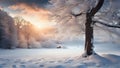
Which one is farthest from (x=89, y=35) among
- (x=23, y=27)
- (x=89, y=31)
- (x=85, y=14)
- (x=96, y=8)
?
(x=23, y=27)

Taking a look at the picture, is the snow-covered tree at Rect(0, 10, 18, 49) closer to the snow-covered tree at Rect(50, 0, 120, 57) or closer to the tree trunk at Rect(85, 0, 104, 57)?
the snow-covered tree at Rect(50, 0, 120, 57)

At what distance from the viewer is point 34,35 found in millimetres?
58312

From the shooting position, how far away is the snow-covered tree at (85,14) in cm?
2122

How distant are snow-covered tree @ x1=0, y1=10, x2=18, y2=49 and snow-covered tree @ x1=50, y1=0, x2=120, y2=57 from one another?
22.7 meters

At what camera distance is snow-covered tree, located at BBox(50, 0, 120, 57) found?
21.2m

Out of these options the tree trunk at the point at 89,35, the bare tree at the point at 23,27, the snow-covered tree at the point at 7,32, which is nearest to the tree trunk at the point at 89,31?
the tree trunk at the point at 89,35

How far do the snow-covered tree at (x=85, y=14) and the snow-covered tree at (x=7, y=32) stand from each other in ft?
74.4

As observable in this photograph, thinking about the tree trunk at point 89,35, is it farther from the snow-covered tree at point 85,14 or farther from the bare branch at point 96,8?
the bare branch at point 96,8

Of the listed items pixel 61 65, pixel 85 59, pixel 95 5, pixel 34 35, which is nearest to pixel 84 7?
pixel 95 5

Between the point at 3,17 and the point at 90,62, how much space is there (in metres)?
30.4

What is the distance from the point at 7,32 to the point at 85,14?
25.8 metres

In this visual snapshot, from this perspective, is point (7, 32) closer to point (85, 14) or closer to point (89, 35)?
point (85, 14)

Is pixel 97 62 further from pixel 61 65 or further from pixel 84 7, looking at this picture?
pixel 84 7

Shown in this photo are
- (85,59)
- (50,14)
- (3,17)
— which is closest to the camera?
(85,59)
